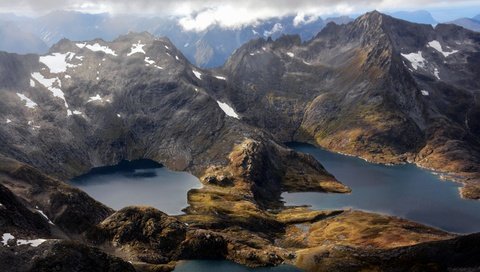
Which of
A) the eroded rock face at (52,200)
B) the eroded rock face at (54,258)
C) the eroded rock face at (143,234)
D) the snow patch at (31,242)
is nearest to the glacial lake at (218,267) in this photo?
the eroded rock face at (143,234)

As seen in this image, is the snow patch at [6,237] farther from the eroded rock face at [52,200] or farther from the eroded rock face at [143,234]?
the eroded rock face at [143,234]

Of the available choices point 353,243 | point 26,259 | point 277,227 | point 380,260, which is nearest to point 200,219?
point 277,227

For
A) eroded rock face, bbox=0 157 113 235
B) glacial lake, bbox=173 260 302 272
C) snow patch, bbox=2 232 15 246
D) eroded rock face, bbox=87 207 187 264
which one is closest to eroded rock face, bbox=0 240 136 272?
snow patch, bbox=2 232 15 246

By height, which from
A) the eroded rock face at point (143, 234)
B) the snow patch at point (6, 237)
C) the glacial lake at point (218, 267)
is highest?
the snow patch at point (6, 237)

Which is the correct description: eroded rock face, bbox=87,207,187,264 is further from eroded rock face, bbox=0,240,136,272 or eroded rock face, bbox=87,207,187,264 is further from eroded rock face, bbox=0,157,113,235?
eroded rock face, bbox=0,240,136,272

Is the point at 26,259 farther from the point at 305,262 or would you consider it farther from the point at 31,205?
the point at 305,262

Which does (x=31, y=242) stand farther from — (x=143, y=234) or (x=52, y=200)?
(x=143, y=234)

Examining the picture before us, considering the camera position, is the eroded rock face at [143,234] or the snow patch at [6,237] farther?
the eroded rock face at [143,234]

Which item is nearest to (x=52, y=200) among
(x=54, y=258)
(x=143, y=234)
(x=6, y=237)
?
(x=143, y=234)
